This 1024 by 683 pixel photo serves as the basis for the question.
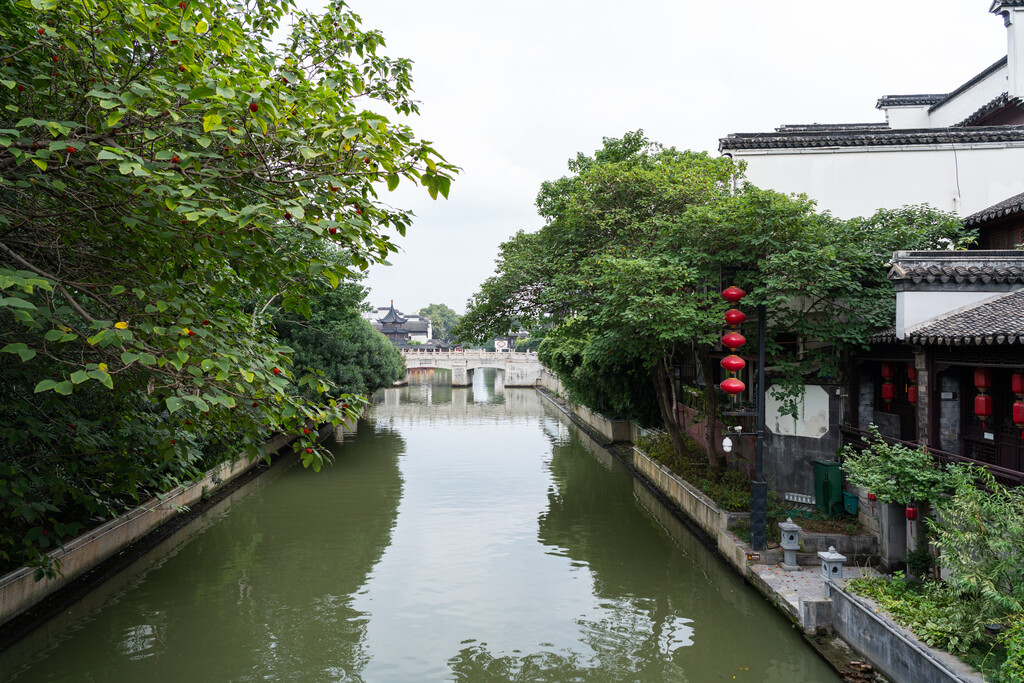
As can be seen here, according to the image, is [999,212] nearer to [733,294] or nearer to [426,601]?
[733,294]

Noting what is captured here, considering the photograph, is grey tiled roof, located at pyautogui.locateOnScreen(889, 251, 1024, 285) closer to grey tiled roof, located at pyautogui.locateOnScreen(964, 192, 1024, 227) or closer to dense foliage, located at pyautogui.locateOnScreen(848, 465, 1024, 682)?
grey tiled roof, located at pyautogui.locateOnScreen(964, 192, 1024, 227)

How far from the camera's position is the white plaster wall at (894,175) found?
1421cm

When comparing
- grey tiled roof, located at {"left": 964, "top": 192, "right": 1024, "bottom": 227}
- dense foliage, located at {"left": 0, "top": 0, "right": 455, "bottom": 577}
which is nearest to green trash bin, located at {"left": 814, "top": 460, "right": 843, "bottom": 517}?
grey tiled roof, located at {"left": 964, "top": 192, "right": 1024, "bottom": 227}

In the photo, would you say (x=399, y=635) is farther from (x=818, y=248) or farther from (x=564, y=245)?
(x=564, y=245)

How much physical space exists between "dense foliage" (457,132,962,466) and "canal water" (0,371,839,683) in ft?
11.7

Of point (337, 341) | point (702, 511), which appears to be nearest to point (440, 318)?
point (337, 341)

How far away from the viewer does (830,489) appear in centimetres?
1067

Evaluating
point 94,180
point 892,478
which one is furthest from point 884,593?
point 94,180

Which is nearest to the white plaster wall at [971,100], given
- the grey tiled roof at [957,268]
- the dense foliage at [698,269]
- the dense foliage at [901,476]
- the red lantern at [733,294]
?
the dense foliage at [698,269]

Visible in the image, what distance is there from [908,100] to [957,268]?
12.7 m

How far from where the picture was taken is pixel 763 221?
1041 centimetres

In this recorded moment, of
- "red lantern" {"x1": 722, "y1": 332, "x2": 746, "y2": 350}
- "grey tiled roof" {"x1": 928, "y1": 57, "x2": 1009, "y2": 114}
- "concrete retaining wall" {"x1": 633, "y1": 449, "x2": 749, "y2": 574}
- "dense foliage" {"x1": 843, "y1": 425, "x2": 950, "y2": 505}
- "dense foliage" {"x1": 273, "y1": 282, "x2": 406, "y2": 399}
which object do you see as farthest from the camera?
"dense foliage" {"x1": 273, "y1": 282, "x2": 406, "y2": 399}

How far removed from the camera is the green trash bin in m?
10.6

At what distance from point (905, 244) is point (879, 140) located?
4244 millimetres
